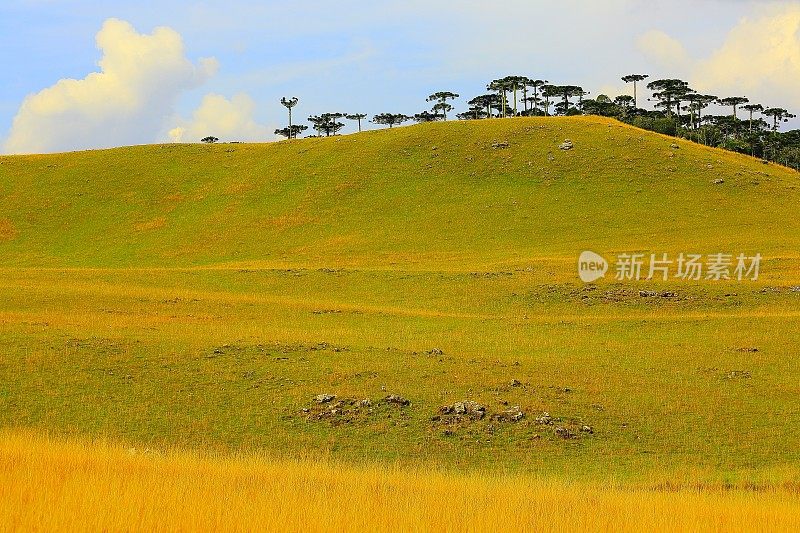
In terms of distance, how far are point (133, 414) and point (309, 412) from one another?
4560 millimetres

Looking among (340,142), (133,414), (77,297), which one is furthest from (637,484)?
(340,142)

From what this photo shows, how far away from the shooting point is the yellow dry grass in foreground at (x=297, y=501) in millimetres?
9023

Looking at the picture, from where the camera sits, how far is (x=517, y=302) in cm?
4272

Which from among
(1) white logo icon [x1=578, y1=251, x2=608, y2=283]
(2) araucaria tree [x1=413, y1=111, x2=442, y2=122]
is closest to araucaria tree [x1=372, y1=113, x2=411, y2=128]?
(2) araucaria tree [x1=413, y1=111, x2=442, y2=122]

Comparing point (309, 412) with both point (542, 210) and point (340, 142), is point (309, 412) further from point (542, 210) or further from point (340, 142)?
point (340, 142)

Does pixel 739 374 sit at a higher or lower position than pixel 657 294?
lower

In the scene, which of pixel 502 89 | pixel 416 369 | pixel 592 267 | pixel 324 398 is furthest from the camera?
pixel 502 89

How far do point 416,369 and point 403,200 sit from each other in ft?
205

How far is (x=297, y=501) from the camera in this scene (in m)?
10.4

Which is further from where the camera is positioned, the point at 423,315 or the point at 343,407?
the point at 423,315

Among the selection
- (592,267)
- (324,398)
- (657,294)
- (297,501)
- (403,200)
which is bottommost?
(324,398)

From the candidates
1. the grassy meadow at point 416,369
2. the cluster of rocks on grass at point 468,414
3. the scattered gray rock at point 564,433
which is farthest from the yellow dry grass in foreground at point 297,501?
the cluster of rocks on grass at point 468,414

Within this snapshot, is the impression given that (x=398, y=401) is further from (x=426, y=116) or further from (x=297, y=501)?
(x=426, y=116)

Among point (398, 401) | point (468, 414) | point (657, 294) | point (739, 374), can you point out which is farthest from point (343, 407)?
point (657, 294)
